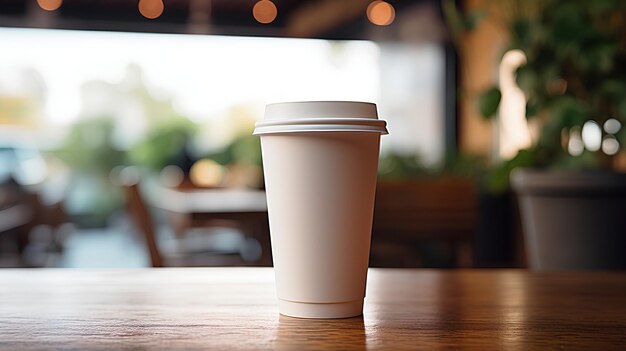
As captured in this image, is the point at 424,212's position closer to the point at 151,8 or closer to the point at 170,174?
the point at 151,8

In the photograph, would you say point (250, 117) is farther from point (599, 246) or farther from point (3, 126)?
point (599, 246)

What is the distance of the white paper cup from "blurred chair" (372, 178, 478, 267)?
4.06 ft

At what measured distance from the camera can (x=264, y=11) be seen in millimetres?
8070

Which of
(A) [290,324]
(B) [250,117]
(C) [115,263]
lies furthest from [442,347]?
(B) [250,117]

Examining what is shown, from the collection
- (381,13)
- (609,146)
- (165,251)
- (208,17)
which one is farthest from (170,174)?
(609,146)

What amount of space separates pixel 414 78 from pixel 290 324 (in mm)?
7141

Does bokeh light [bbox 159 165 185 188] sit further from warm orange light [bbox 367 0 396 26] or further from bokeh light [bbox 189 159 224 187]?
warm orange light [bbox 367 0 396 26]

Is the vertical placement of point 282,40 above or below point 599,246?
Result: above

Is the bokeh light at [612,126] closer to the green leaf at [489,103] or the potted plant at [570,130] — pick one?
the potted plant at [570,130]

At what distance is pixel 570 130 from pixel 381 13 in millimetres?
5841

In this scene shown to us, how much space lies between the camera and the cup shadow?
0.51 metres

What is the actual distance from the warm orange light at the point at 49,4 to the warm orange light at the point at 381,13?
3385mm

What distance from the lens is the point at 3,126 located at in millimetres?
8914

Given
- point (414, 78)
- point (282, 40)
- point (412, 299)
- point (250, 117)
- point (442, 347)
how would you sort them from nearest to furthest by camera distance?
point (442, 347) < point (412, 299) < point (414, 78) < point (282, 40) < point (250, 117)
